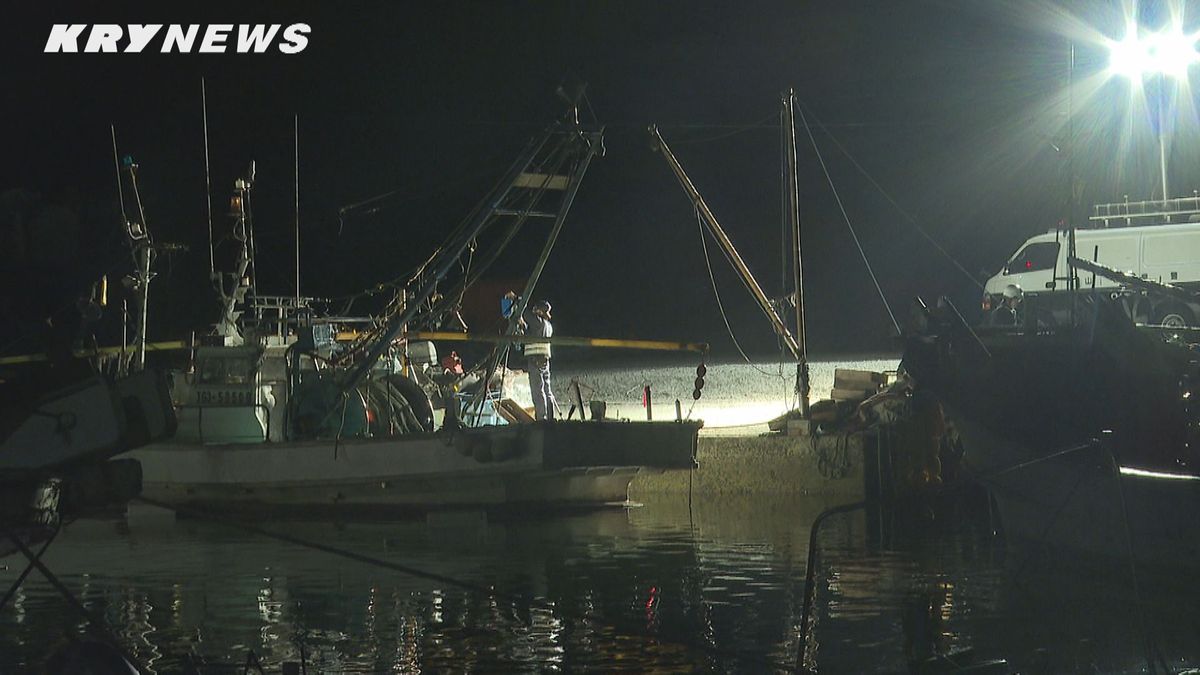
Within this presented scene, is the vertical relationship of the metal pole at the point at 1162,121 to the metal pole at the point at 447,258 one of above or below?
above

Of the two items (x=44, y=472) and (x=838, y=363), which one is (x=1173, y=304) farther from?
(x=44, y=472)

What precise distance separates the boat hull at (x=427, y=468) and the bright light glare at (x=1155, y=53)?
37.3 feet

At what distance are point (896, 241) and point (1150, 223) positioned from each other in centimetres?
1628

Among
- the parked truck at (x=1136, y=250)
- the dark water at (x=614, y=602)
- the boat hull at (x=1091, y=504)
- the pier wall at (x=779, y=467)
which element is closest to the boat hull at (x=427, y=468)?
the dark water at (x=614, y=602)

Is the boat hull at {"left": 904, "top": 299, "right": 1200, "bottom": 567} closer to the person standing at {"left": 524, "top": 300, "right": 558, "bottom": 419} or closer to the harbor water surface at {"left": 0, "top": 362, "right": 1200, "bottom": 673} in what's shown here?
the harbor water surface at {"left": 0, "top": 362, "right": 1200, "bottom": 673}

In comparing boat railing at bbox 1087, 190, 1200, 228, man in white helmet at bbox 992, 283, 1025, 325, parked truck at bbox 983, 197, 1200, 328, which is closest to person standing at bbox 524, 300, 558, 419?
man in white helmet at bbox 992, 283, 1025, 325

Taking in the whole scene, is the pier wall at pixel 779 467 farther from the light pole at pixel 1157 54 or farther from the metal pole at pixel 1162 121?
the metal pole at pixel 1162 121

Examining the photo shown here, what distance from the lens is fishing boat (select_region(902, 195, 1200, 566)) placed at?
52.7ft

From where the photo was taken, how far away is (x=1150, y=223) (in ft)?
103

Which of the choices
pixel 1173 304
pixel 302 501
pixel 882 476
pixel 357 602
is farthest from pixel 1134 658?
pixel 1173 304

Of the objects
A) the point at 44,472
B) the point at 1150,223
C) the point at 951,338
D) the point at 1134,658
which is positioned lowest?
the point at 1134,658

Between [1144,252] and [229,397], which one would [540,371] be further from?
[1144,252]

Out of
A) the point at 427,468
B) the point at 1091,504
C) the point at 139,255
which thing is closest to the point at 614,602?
the point at 1091,504

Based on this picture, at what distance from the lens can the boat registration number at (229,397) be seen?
22.7 meters
